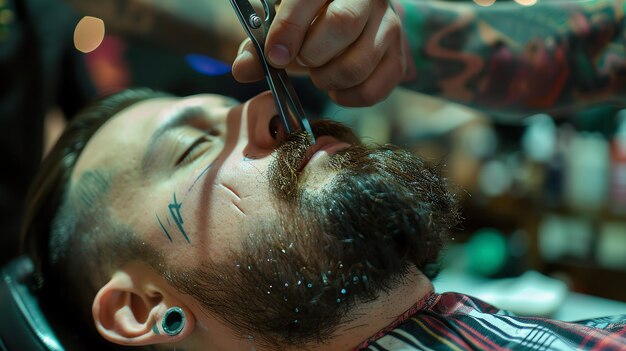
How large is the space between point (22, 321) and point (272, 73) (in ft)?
1.98

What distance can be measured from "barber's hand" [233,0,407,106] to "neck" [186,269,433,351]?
0.31 metres

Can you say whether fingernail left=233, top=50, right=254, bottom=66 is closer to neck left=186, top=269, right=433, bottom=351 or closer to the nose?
the nose

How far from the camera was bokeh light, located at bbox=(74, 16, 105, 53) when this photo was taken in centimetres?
199

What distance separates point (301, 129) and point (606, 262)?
1.98m

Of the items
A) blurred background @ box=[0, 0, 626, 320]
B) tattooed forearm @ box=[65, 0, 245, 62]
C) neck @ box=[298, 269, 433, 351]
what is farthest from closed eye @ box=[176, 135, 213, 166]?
blurred background @ box=[0, 0, 626, 320]

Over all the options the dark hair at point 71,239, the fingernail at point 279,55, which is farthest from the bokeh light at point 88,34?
the fingernail at point 279,55

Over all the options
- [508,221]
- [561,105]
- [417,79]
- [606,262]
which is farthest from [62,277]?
[606,262]

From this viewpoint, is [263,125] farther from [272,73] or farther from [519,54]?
[519,54]

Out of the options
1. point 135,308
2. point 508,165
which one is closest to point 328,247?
point 135,308

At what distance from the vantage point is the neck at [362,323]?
33.2 inches

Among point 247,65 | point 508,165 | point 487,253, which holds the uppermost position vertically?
point 247,65

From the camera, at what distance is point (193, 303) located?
0.89 meters

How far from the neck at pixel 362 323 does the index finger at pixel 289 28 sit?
368mm

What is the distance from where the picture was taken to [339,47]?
0.87 meters
